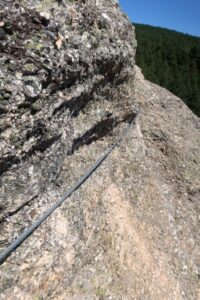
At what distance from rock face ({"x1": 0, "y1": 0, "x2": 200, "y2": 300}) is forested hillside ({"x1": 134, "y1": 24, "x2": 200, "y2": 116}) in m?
55.5

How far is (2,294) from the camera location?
14.3 feet

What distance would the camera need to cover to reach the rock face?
4324 mm

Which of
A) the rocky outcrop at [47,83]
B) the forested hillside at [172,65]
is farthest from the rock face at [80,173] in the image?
the forested hillside at [172,65]

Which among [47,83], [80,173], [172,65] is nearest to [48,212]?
[80,173]

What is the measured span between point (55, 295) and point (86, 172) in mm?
1747

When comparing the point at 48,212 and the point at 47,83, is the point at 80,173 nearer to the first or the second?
the point at 48,212

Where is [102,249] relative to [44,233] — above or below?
below

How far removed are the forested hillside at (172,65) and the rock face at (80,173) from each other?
55.5 m

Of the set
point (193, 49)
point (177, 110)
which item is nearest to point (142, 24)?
point (193, 49)

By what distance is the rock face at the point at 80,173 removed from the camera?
4.32m

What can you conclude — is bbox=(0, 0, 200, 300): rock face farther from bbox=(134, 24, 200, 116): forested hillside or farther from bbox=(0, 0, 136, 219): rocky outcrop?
bbox=(134, 24, 200, 116): forested hillside

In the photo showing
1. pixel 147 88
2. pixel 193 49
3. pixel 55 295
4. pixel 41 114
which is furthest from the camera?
pixel 193 49

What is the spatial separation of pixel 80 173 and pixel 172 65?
8632cm

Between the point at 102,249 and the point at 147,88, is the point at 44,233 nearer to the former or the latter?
the point at 102,249
